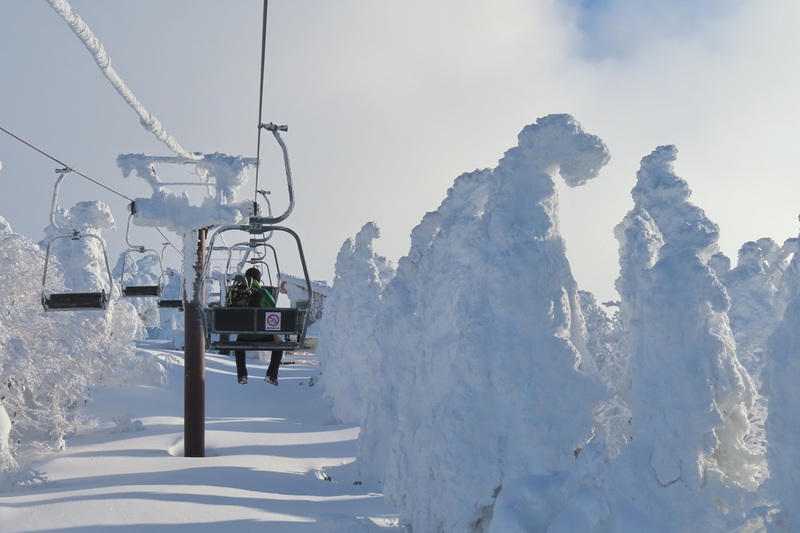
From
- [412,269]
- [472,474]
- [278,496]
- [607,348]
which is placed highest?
[412,269]

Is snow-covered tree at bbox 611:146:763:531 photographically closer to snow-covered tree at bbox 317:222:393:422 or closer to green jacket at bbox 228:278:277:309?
green jacket at bbox 228:278:277:309

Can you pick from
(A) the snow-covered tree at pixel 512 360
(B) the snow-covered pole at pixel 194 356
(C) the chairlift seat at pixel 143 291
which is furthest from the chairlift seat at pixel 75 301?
(A) the snow-covered tree at pixel 512 360

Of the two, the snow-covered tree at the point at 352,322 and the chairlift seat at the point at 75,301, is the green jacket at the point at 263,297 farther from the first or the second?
the snow-covered tree at the point at 352,322

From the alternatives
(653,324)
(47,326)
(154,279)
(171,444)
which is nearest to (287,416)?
(171,444)

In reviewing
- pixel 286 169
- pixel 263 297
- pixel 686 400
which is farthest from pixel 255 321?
pixel 686 400

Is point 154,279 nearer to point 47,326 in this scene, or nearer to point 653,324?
point 47,326

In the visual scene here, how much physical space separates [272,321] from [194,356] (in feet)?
24.0

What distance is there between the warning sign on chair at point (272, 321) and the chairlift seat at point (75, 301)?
257 cm

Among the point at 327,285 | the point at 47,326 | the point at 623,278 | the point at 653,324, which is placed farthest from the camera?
the point at 327,285

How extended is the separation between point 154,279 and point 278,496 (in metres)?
58.2

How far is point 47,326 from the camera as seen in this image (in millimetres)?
18266

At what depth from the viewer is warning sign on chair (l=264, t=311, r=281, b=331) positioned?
10492 millimetres

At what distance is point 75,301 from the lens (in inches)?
453

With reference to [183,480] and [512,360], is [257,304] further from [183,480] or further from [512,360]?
[183,480]
